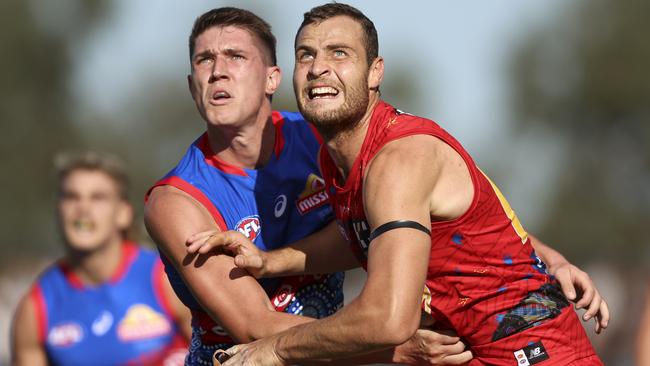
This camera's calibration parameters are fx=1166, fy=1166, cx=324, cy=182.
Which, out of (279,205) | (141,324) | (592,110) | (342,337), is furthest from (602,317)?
(592,110)

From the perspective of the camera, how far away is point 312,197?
6.86 m

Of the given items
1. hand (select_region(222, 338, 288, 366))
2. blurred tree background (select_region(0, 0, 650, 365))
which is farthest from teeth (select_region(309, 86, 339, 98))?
blurred tree background (select_region(0, 0, 650, 365))

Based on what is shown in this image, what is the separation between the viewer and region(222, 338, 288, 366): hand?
5.71m

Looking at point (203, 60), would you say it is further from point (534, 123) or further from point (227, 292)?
point (534, 123)

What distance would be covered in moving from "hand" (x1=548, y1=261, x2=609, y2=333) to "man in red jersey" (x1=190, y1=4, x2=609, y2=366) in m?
0.10

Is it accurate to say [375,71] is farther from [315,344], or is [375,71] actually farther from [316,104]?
[315,344]

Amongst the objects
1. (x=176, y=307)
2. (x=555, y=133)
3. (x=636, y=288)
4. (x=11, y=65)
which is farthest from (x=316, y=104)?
(x=11, y=65)

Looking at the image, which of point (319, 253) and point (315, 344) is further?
point (319, 253)

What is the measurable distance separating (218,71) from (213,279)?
4.09 ft

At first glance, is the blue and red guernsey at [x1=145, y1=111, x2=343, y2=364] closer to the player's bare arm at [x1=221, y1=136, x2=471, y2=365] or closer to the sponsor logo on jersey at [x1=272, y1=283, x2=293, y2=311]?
the sponsor logo on jersey at [x1=272, y1=283, x2=293, y2=311]

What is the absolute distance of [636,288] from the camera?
1069 cm

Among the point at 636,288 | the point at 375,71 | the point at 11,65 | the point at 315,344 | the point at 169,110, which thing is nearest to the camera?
the point at 315,344

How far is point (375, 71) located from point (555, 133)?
36.1 meters

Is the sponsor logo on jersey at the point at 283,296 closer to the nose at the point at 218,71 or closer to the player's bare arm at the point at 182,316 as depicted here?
the nose at the point at 218,71
